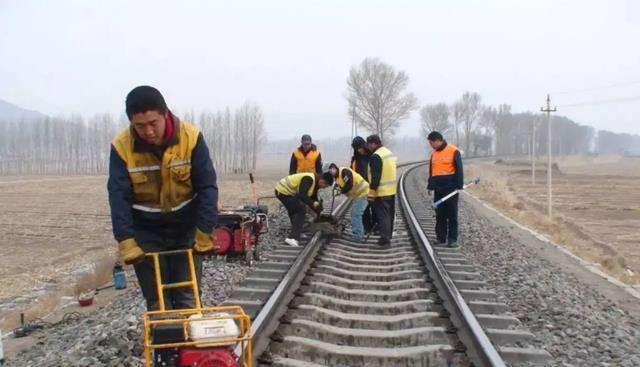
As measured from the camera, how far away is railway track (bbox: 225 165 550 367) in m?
4.46

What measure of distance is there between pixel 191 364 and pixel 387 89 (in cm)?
8627

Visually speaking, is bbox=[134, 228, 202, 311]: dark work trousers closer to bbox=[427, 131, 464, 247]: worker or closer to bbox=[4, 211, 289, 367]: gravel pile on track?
bbox=[4, 211, 289, 367]: gravel pile on track

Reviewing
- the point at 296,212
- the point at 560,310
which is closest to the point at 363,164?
the point at 296,212

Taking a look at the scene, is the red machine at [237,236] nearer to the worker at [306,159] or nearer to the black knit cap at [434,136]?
the worker at [306,159]

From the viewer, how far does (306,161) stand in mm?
11219

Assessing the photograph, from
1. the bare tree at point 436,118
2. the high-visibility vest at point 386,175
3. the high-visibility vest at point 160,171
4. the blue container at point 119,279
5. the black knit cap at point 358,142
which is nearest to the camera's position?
the high-visibility vest at point 160,171

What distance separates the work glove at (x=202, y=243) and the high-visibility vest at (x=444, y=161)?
248 inches

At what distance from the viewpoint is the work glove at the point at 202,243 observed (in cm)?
386

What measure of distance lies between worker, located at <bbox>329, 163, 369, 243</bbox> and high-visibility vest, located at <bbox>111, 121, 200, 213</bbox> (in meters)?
5.43

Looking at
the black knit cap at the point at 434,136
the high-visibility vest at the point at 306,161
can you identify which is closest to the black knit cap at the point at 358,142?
the high-visibility vest at the point at 306,161

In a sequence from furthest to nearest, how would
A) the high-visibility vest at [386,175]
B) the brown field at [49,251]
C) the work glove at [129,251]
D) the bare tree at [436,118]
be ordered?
the bare tree at [436,118], the brown field at [49,251], the high-visibility vest at [386,175], the work glove at [129,251]

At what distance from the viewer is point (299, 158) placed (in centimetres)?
1123

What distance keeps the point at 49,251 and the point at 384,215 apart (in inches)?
600

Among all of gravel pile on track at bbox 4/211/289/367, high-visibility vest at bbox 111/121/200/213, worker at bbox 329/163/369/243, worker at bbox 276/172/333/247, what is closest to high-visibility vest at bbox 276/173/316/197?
worker at bbox 276/172/333/247
